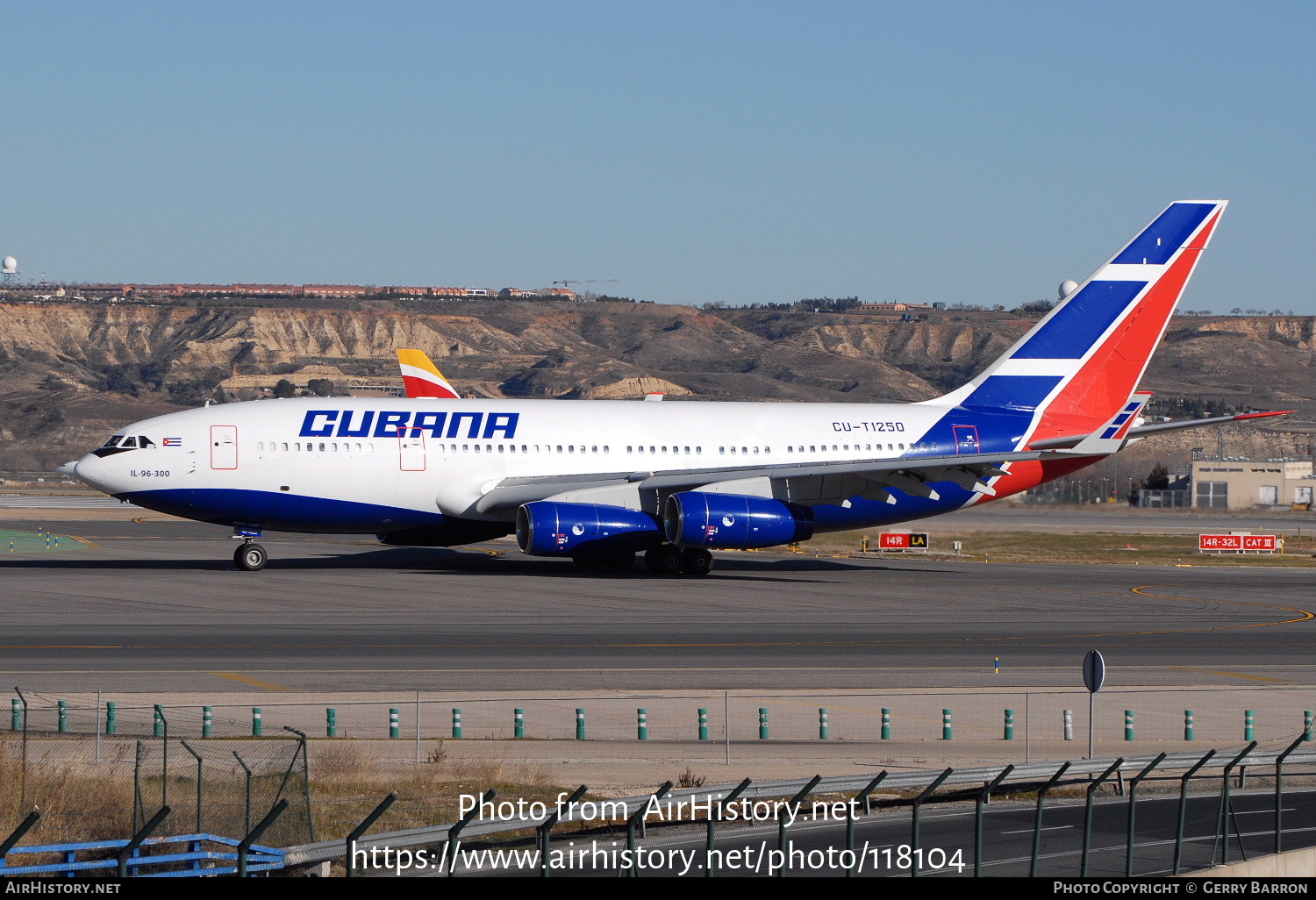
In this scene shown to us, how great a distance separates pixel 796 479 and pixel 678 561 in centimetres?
478

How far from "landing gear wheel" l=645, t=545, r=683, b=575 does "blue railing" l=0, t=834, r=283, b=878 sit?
36.0 m

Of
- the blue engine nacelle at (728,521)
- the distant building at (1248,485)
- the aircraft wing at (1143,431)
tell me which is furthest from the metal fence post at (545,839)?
the distant building at (1248,485)

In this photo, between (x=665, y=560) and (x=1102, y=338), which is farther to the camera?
(x=1102, y=338)

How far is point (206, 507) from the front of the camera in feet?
149

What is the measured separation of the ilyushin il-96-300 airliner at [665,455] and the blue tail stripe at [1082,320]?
0.20ft

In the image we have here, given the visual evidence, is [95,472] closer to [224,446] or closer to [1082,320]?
[224,446]

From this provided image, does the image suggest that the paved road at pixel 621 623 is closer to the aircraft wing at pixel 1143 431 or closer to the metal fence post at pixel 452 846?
the aircraft wing at pixel 1143 431

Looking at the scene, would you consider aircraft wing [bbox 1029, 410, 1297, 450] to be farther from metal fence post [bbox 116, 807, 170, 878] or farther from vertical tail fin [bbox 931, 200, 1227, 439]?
metal fence post [bbox 116, 807, 170, 878]

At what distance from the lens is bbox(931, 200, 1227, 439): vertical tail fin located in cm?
5406

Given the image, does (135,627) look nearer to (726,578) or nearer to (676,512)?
(676,512)

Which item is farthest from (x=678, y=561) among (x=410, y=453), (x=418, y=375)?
(x=418, y=375)

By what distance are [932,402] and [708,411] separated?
8.89 meters

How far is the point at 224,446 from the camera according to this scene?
4544cm

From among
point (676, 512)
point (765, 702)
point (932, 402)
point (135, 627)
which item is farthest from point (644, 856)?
point (932, 402)
